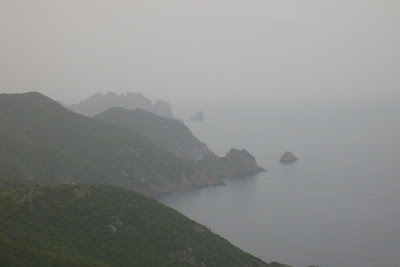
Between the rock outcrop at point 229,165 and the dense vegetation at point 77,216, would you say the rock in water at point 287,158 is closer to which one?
the rock outcrop at point 229,165

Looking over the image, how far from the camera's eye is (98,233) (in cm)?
A: 5409

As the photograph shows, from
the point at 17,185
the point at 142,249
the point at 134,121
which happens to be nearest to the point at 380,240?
the point at 142,249

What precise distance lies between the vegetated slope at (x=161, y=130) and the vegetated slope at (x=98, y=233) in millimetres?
112616

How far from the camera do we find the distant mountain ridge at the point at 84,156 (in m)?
106

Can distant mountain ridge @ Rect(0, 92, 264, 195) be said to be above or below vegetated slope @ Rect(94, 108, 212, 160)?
below

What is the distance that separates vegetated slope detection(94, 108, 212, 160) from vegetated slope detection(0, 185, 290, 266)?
369ft

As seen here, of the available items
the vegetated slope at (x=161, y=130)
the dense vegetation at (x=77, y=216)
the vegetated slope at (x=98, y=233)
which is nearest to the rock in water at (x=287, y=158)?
the vegetated slope at (x=161, y=130)

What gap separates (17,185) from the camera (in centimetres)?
7306

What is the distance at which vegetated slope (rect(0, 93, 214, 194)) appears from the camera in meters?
105

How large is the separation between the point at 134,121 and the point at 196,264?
137 meters

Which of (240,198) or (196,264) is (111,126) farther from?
(196,264)

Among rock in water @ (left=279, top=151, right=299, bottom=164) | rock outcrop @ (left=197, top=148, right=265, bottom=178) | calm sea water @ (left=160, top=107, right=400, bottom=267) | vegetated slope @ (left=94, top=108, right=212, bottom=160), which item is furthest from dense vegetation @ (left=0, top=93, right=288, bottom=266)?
rock in water @ (left=279, top=151, right=299, bottom=164)

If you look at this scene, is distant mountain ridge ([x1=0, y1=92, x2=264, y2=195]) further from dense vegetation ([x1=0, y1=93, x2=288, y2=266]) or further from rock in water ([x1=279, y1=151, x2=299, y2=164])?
rock in water ([x1=279, y1=151, x2=299, y2=164])

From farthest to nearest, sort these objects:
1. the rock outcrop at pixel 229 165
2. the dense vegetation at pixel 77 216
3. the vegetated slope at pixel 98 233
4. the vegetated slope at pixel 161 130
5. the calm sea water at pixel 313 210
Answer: the vegetated slope at pixel 161 130, the rock outcrop at pixel 229 165, the calm sea water at pixel 313 210, the dense vegetation at pixel 77 216, the vegetated slope at pixel 98 233
